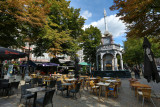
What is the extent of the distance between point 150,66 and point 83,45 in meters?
23.9

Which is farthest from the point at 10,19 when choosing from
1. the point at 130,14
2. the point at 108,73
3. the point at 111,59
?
the point at 111,59

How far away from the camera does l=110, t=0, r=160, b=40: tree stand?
16.8 ft

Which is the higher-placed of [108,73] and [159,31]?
[159,31]

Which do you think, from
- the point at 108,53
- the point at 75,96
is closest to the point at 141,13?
the point at 75,96

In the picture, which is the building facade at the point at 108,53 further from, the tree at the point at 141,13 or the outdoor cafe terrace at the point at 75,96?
the tree at the point at 141,13

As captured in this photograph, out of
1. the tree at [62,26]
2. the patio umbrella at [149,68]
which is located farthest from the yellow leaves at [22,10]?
the patio umbrella at [149,68]

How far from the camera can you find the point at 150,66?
4340mm

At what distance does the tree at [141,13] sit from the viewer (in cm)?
511

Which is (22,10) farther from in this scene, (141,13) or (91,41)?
(91,41)

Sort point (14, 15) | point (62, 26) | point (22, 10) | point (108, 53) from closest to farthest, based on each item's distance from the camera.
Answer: point (14, 15), point (22, 10), point (108, 53), point (62, 26)

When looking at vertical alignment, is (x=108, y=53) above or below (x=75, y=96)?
above

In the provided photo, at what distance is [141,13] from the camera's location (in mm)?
5598

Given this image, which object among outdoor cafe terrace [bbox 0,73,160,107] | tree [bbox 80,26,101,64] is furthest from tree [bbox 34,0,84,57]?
outdoor cafe terrace [bbox 0,73,160,107]

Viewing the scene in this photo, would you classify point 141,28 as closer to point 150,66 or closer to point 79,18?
point 150,66
